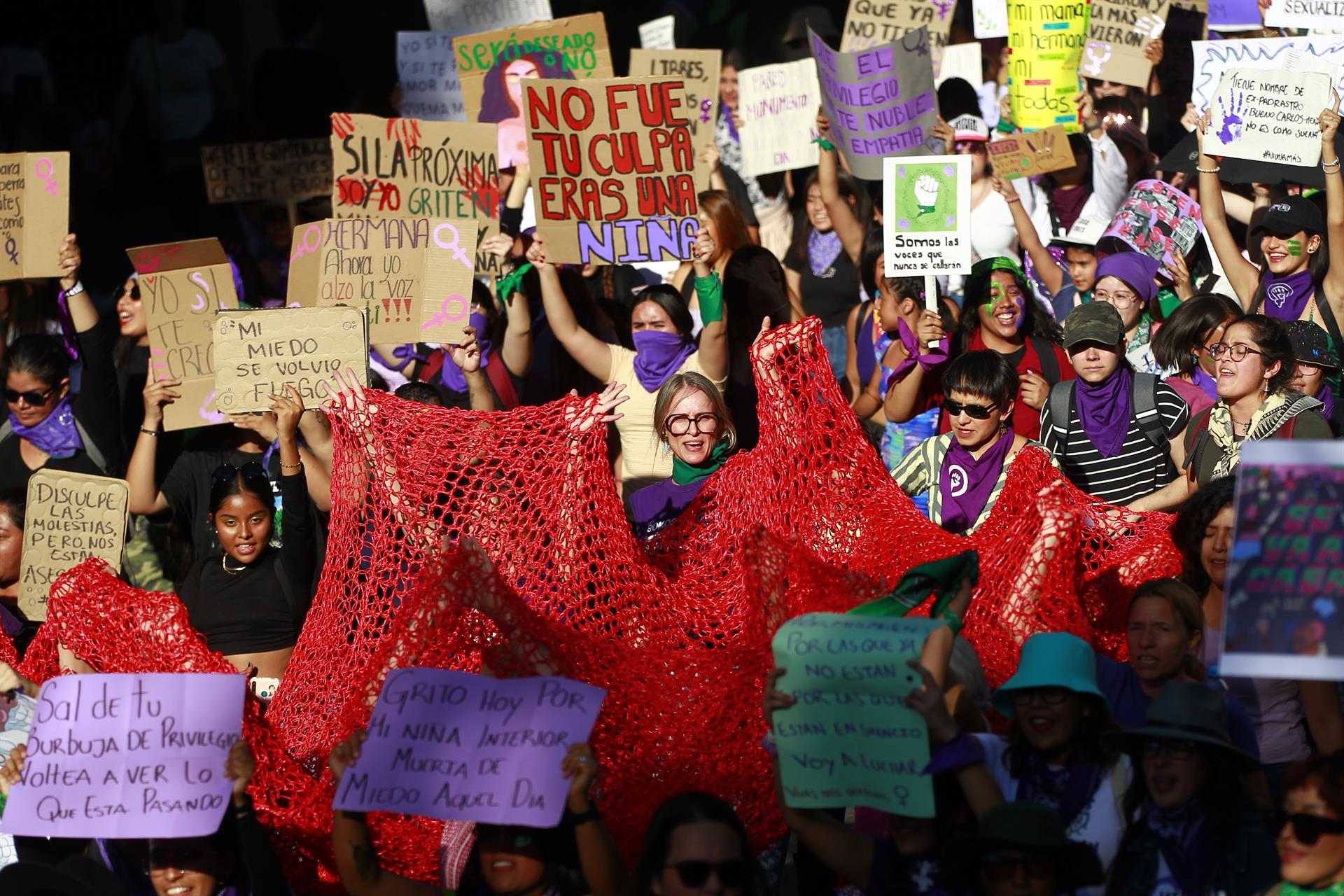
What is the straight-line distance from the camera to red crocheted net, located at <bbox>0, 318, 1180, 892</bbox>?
4719 millimetres

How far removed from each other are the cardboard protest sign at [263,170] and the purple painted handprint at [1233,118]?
479 centimetres

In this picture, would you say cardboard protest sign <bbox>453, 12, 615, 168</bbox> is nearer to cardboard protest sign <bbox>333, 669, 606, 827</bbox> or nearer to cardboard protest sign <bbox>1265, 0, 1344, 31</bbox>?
cardboard protest sign <bbox>1265, 0, 1344, 31</bbox>

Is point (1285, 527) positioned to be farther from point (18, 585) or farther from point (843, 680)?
point (18, 585)

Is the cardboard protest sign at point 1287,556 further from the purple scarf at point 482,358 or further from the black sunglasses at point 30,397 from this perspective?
the black sunglasses at point 30,397

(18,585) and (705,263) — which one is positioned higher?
(705,263)

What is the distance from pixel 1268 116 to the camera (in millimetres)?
7664

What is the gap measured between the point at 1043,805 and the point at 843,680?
54 cm

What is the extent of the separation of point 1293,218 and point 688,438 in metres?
2.74

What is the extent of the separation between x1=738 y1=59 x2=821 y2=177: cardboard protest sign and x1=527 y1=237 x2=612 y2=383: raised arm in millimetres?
2794

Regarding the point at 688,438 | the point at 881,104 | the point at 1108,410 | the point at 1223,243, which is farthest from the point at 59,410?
the point at 1223,243

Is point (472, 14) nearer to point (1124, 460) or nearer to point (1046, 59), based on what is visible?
point (1046, 59)

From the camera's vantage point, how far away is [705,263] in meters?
8.08

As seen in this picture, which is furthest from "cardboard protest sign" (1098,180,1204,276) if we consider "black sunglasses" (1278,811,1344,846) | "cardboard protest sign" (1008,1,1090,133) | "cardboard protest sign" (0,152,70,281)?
"cardboard protest sign" (0,152,70,281)

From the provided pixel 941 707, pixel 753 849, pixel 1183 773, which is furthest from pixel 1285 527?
pixel 753 849
